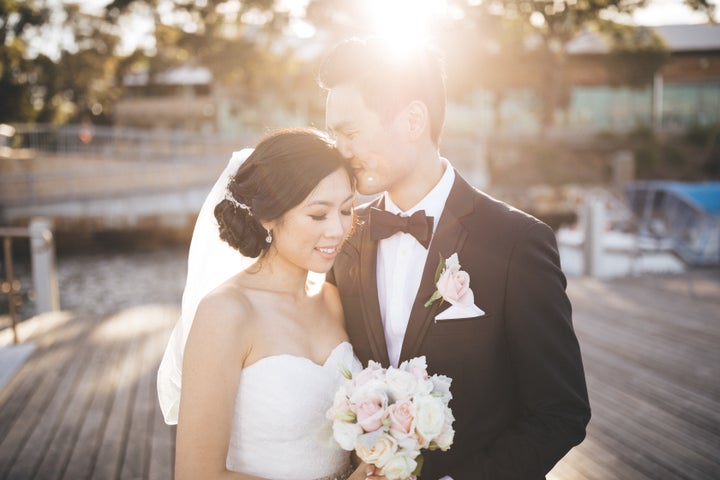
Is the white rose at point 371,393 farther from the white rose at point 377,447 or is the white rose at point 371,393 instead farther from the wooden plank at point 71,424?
the wooden plank at point 71,424

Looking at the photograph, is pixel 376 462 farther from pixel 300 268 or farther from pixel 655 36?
pixel 655 36

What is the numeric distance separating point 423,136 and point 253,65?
19.8 meters

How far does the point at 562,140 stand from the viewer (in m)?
27.4

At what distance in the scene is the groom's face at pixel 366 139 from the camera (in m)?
2.26

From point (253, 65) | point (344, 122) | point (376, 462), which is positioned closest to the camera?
point (376, 462)

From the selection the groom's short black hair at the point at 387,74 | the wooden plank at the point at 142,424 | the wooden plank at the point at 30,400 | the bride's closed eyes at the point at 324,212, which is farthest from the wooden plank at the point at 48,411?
the groom's short black hair at the point at 387,74

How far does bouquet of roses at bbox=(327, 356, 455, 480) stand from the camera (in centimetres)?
167

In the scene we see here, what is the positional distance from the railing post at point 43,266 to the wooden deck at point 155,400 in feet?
0.92

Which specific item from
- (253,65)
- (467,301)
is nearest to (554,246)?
(467,301)

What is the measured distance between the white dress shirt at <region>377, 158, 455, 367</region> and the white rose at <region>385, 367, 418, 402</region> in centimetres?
46

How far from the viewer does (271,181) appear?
219 cm

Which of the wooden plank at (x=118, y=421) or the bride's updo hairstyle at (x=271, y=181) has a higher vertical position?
the bride's updo hairstyle at (x=271, y=181)

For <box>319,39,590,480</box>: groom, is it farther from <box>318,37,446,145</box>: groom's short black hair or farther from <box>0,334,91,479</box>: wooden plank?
<box>0,334,91,479</box>: wooden plank

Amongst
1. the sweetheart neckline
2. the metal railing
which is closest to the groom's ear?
the sweetheart neckline
